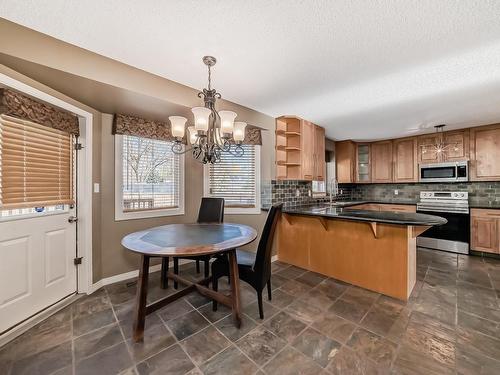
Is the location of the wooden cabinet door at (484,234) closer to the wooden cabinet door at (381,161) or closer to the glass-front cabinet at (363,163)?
the wooden cabinet door at (381,161)

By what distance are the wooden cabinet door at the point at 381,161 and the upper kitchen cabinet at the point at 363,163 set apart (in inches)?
4.1

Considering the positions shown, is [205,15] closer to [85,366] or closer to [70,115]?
[70,115]

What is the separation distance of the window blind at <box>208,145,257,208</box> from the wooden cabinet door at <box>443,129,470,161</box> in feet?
12.4

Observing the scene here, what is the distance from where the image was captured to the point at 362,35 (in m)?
1.52

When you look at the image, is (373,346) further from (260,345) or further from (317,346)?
(260,345)

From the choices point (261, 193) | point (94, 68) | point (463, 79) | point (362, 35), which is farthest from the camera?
point (261, 193)

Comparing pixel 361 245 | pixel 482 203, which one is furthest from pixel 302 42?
pixel 482 203

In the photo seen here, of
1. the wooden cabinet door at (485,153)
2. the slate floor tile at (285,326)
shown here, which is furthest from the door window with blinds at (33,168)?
the wooden cabinet door at (485,153)

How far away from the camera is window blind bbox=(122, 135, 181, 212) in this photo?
2637 millimetres

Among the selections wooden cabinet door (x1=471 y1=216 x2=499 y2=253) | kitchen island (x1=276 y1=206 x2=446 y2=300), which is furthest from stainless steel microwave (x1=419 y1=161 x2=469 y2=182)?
kitchen island (x1=276 y1=206 x2=446 y2=300)

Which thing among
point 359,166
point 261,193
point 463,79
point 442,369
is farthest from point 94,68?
point 359,166

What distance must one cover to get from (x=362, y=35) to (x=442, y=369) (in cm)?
234

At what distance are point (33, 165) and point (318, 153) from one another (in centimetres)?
371

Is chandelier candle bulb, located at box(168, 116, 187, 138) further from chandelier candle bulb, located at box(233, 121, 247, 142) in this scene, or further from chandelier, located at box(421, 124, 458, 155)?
chandelier, located at box(421, 124, 458, 155)
